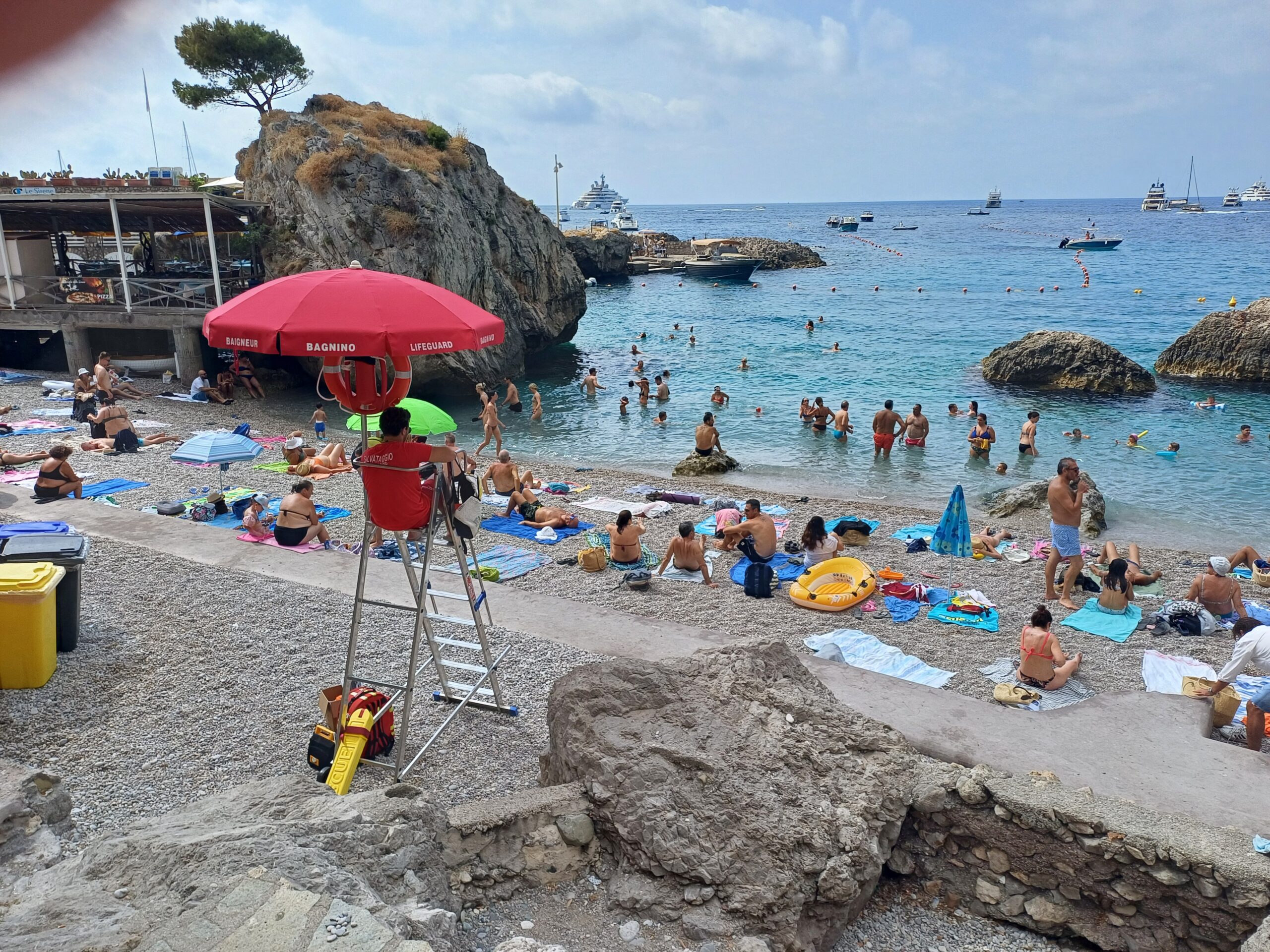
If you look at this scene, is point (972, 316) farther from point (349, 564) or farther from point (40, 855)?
point (40, 855)

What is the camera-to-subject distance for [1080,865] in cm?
478

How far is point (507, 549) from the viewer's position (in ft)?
38.3

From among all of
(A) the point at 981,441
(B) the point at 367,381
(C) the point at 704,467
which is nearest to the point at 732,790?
(B) the point at 367,381

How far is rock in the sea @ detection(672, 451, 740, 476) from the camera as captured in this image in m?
18.7

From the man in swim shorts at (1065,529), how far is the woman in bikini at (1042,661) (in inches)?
100

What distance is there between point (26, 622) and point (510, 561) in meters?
5.69

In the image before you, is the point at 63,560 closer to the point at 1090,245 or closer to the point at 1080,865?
the point at 1080,865

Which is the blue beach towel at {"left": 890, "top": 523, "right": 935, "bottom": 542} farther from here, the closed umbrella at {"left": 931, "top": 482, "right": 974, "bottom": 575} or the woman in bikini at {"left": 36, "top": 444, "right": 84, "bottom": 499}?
the woman in bikini at {"left": 36, "top": 444, "right": 84, "bottom": 499}

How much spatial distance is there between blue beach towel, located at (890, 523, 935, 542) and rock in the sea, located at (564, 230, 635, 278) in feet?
165

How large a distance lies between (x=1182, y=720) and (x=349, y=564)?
7.89 meters

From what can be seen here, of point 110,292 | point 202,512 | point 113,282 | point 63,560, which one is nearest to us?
point 63,560

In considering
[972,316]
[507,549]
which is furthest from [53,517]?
[972,316]

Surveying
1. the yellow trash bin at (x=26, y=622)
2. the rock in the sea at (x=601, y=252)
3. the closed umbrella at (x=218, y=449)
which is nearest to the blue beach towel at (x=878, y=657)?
the yellow trash bin at (x=26, y=622)

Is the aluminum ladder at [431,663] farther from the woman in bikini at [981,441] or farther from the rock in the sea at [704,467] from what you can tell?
the woman in bikini at [981,441]
